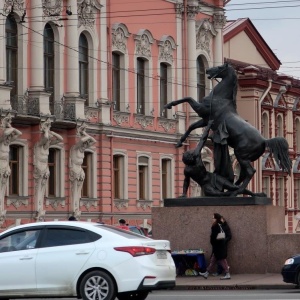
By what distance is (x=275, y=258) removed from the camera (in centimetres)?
2931

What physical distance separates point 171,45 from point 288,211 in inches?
600

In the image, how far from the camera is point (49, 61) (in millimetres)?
48031

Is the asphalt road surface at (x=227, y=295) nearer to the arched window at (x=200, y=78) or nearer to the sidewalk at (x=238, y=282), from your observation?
the sidewalk at (x=238, y=282)

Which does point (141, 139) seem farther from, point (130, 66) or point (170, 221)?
point (170, 221)

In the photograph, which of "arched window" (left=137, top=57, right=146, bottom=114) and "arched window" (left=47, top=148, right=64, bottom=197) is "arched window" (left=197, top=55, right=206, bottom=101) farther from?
"arched window" (left=47, top=148, right=64, bottom=197)

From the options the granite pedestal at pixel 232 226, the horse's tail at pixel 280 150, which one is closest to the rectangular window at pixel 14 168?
the granite pedestal at pixel 232 226

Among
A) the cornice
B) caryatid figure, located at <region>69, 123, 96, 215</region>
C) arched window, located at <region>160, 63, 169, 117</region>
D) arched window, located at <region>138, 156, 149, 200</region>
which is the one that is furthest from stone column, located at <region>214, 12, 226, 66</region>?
caryatid figure, located at <region>69, 123, 96, 215</region>

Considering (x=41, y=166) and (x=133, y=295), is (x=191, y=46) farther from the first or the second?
(x=133, y=295)

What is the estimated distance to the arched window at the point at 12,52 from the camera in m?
45.2

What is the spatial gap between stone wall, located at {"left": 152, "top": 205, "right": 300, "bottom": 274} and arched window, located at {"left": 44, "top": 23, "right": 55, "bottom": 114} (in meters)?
18.0

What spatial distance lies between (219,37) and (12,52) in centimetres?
1642

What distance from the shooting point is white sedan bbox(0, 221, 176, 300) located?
68.2 feet

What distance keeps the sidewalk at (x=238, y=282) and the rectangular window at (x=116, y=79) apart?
23.7 meters

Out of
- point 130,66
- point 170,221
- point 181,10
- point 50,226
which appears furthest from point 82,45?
point 50,226
